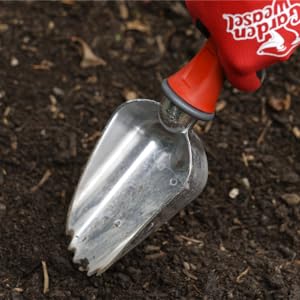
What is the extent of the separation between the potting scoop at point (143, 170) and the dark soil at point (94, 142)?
8 centimetres

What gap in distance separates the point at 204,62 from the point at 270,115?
0.48 meters

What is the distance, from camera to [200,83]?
1268 millimetres

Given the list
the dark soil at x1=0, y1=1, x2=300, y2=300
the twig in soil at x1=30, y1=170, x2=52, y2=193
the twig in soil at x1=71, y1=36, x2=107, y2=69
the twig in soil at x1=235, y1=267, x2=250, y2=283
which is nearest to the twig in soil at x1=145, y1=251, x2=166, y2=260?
the dark soil at x1=0, y1=1, x2=300, y2=300

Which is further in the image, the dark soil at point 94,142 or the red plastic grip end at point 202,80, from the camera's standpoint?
the dark soil at point 94,142

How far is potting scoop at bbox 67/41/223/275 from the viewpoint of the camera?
4.18 feet

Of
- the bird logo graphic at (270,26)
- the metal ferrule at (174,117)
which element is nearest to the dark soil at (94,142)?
the metal ferrule at (174,117)

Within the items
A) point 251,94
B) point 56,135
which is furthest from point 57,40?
point 251,94

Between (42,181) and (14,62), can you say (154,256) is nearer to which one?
(42,181)

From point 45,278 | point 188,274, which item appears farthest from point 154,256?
point 45,278

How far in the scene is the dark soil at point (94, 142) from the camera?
137 centimetres

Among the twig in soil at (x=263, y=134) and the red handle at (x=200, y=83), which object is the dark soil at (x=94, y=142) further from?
the red handle at (x=200, y=83)

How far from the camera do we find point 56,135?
1.60 meters

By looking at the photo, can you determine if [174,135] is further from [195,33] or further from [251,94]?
[195,33]

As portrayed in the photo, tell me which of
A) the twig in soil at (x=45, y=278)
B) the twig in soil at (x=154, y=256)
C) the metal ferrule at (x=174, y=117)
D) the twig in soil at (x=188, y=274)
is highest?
the metal ferrule at (x=174, y=117)
